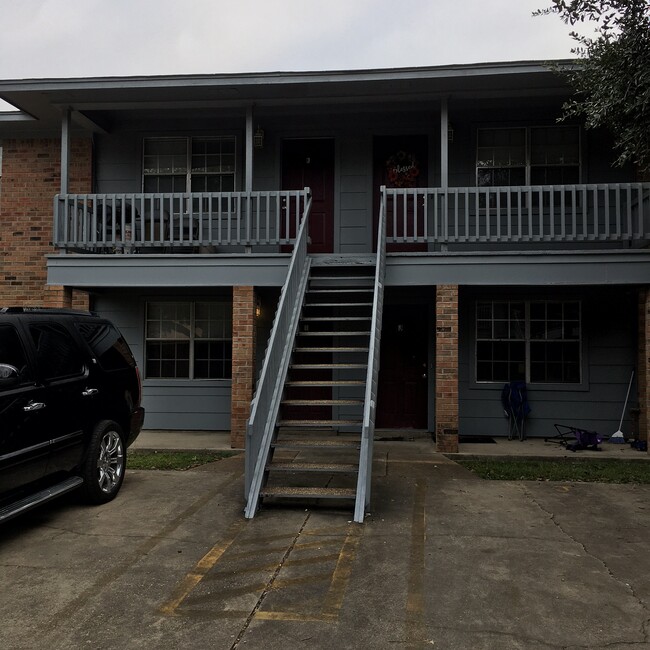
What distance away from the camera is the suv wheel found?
5.46 meters

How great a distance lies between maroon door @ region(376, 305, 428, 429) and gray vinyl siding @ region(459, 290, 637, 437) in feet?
2.93

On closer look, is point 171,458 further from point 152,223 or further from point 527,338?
point 527,338

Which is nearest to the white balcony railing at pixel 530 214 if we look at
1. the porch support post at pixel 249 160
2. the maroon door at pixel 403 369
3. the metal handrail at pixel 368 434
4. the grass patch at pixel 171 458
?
the maroon door at pixel 403 369

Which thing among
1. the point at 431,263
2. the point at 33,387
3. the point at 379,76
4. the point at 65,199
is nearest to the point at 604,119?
the point at 431,263

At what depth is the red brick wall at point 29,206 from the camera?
10.7 metres

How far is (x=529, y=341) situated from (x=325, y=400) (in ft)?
13.9

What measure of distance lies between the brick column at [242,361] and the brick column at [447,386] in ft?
9.19

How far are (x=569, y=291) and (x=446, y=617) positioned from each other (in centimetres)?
759

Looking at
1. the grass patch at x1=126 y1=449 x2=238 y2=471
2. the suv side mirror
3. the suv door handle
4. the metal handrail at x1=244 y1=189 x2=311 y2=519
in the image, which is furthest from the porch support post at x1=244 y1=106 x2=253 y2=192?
the suv side mirror

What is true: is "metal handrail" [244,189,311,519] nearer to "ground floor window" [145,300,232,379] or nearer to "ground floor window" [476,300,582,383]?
"ground floor window" [145,300,232,379]

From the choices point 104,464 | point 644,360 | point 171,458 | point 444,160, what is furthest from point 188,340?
point 644,360

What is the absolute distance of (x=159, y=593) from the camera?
3754 millimetres

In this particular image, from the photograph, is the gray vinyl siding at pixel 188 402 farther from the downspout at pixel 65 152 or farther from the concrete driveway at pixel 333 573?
the concrete driveway at pixel 333 573

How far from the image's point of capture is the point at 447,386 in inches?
327
